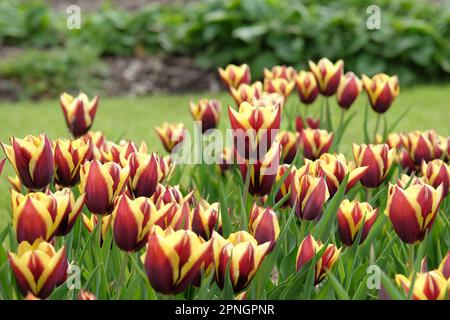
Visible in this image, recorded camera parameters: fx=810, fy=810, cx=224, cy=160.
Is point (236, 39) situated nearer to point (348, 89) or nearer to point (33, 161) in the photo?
point (348, 89)

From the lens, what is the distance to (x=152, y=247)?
1618 mm

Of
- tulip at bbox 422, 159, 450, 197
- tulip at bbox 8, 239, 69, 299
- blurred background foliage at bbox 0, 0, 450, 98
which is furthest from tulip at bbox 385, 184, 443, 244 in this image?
blurred background foliage at bbox 0, 0, 450, 98

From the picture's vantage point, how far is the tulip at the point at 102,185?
1957mm

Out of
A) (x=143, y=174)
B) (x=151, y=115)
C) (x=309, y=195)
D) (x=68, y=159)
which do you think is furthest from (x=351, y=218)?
(x=151, y=115)

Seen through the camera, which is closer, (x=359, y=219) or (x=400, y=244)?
(x=359, y=219)

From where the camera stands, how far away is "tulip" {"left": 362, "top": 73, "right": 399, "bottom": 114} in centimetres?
331

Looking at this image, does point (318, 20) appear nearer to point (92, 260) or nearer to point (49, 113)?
point (49, 113)

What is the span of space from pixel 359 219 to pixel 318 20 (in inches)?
237

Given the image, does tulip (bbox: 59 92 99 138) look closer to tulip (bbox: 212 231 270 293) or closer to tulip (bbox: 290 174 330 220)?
tulip (bbox: 290 174 330 220)

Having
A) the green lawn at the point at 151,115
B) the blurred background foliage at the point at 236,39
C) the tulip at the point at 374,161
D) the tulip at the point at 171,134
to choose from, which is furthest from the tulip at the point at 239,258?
the blurred background foliage at the point at 236,39

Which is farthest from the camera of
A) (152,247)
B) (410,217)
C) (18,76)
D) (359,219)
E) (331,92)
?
(18,76)

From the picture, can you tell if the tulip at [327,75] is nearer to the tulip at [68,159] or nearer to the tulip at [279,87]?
the tulip at [279,87]

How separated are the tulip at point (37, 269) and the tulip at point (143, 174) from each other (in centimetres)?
47
